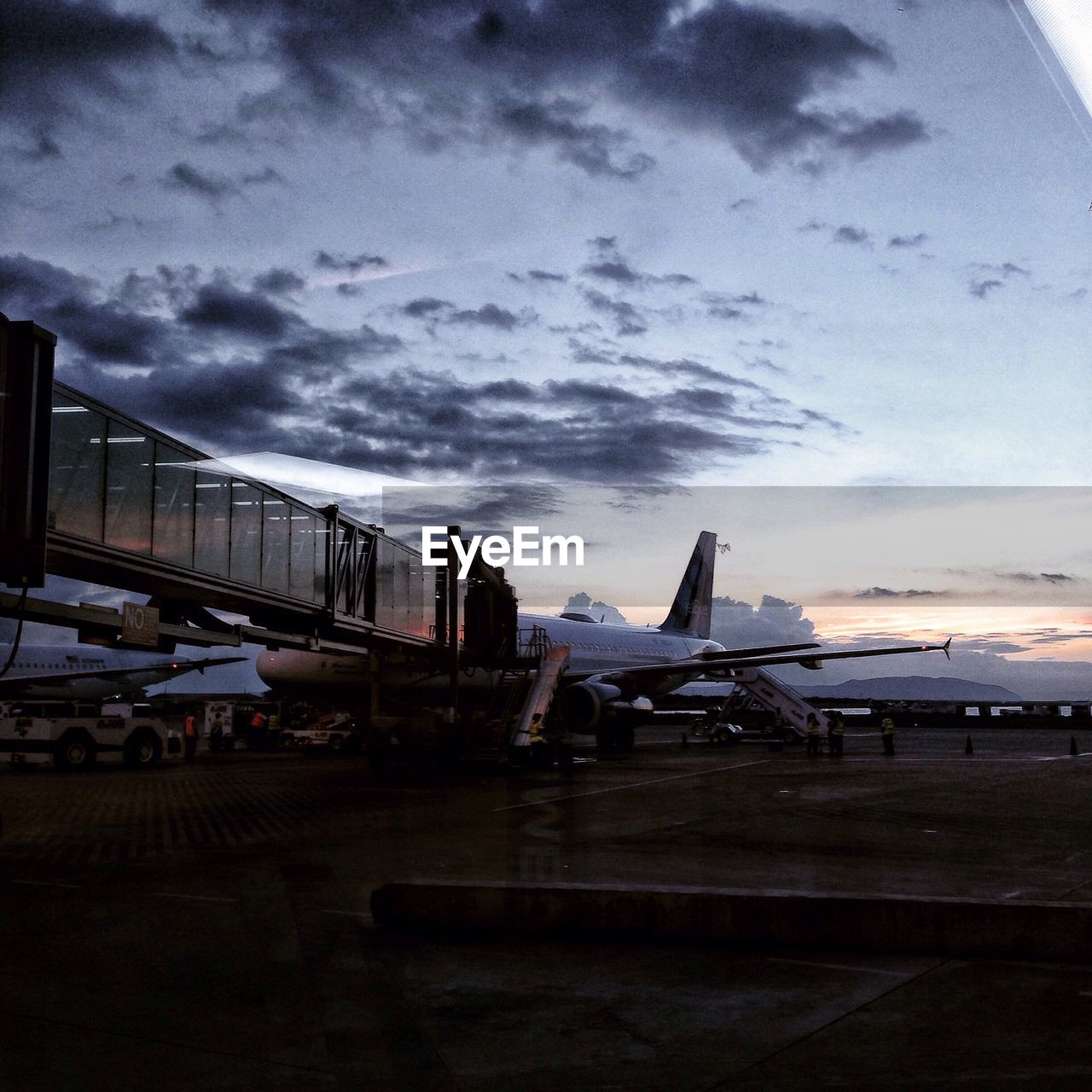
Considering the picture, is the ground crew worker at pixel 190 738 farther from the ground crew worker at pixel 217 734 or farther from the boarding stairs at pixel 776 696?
the boarding stairs at pixel 776 696

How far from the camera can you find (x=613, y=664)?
43188 mm

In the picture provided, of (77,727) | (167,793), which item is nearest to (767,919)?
(167,793)

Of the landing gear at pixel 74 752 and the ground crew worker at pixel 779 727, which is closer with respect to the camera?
the landing gear at pixel 74 752

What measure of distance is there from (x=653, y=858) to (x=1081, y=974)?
5.69m

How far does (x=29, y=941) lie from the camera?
26.3 feet

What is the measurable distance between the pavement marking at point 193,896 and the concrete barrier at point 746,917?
1.99 m

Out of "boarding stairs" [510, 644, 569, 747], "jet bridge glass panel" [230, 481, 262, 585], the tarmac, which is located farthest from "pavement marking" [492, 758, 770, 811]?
"jet bridge glass panel" [230, 481, 262, 585]

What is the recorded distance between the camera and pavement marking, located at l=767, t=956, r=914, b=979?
7.08m

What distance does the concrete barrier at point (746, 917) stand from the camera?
24.4 ft

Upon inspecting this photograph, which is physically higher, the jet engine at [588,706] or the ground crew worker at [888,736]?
the jet engine at [588,706]

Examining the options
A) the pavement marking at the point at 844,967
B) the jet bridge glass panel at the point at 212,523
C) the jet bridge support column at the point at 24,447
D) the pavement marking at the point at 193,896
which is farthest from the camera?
the jet bridge glass panel at the point at 212,523

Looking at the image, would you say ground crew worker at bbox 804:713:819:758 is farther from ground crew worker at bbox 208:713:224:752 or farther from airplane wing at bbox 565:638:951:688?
ground crew worker at bbox 208:713:224:752

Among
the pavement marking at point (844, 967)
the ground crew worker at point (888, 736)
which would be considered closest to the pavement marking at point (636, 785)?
the ground crew worker at point (888, 736)

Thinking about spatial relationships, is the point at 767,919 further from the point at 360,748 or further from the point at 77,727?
the point at 360,748
